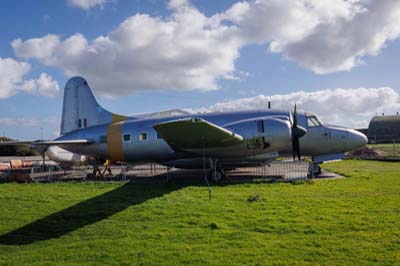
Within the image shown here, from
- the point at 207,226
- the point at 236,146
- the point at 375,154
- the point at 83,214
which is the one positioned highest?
the point at 236,146

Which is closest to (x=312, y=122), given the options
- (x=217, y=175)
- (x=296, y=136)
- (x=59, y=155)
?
(x=296, y=136)

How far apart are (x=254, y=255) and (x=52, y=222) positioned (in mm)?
5610

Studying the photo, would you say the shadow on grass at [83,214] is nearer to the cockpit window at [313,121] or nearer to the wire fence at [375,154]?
the cockpit window at [313,121]

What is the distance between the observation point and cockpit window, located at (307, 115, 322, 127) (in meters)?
17.1

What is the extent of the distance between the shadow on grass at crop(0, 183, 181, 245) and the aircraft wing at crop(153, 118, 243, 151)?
2165 millimetres

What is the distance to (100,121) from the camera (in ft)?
67.4

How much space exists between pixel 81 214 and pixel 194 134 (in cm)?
571

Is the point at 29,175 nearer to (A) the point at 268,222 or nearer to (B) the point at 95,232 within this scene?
(B) the point at 95,232

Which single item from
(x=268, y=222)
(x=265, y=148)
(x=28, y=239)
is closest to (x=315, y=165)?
(x=265, y=148)

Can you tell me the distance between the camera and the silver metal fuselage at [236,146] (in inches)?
611

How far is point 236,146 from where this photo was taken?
1581 centimetres

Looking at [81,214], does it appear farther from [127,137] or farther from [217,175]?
[127,137]

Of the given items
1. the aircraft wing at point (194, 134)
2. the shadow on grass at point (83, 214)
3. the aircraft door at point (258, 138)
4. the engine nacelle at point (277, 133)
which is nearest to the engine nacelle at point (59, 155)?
the aircraft wing at point (194, 134)

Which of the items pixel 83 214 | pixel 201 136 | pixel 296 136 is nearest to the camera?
pixel 83 214
